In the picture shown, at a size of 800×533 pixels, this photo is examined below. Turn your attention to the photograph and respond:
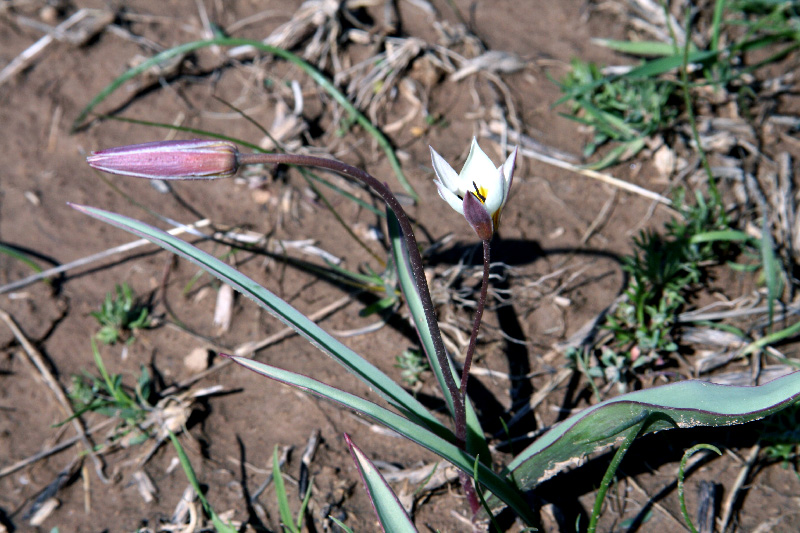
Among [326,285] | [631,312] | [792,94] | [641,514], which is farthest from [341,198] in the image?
[792,94]

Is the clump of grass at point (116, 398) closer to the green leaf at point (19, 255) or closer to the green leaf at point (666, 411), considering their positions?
the green leaf at point (19, 255)

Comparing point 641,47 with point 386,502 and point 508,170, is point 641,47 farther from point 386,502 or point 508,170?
point 386,502

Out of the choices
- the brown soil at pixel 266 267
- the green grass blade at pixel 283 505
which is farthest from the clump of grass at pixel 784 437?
the green grass blade at pixel 283 505

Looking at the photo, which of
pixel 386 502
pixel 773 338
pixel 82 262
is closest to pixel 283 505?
pixel 386 502

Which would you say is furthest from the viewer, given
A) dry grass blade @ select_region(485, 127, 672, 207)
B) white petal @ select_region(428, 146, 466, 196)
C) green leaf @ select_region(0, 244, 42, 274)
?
dry grass blade @ select_region(485, 127, 672, 207)

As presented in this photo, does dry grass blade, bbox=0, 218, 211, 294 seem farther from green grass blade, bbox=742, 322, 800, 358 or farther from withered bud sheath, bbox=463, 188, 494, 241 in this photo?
green grass blade, bbox=742, 322, 800, 358

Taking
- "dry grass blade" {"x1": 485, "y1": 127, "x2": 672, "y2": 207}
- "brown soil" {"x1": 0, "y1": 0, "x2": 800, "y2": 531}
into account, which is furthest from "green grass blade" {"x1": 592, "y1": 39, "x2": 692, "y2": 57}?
Result: "dry grass blade" {"x1": 485, "y1": 127, "x2": 672, "y2": 207}
